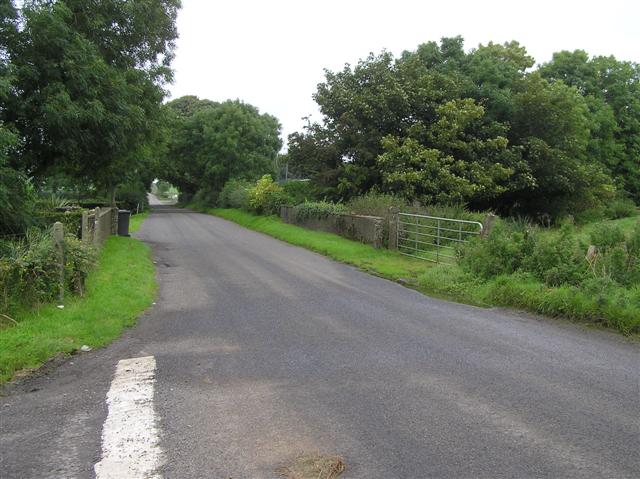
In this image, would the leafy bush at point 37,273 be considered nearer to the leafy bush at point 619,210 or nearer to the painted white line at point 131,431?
the painted white line at point 131,431

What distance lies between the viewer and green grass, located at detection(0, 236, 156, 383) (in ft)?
20.0

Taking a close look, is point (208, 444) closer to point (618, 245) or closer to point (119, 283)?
point (119, 283)

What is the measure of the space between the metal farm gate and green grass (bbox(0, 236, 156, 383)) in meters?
7.67

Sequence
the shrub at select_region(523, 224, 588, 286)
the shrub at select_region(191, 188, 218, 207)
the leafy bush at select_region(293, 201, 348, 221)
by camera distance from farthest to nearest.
→ the shrub at select_region(191, 188, 218, 207)
the leafy bush at select_region(293, 201, 348, 221)
the shrub at select_region(523, 224, 588, 286)

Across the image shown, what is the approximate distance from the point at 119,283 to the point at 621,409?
9.05 metres

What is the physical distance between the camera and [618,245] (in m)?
9.31

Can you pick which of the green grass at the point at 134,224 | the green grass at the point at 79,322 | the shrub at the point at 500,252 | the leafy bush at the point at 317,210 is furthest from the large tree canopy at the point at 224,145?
the shrub at the point at 500,252

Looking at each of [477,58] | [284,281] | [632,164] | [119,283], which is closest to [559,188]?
[477,58]

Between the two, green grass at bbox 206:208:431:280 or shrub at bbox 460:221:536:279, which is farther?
green grass at bbox 206:208:431:280

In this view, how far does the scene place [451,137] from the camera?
25688mm

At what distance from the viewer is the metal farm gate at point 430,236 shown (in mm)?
14539

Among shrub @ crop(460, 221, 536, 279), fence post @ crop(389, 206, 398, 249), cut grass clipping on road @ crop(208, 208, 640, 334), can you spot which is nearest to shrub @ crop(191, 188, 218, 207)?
cut grass clipping on road @ crop(208, 208, 640, 334)

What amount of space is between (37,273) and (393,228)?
11.5m

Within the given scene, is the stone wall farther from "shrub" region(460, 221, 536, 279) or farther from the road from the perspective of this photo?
the road
